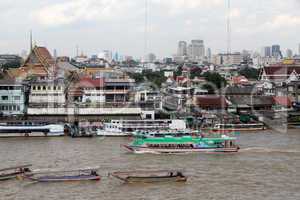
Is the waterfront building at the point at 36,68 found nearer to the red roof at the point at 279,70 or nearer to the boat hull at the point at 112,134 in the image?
the boat hull at the point at 112,134

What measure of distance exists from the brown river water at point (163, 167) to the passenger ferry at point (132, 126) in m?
0.65

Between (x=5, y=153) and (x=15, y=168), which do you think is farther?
(x=5, y=153)

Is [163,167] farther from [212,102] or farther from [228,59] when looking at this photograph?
[228,59]

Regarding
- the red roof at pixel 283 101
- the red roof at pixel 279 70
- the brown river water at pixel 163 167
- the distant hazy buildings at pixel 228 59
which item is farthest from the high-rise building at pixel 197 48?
the brown river water at pixel 163 167

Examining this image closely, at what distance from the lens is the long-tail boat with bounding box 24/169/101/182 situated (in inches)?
423

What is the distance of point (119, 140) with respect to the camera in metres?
16.3

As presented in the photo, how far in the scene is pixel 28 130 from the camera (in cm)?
1708

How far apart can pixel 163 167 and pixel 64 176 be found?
2.07 meters

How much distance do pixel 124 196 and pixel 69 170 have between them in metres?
1.49

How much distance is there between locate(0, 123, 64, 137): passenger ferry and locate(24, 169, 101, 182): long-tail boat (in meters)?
6.20

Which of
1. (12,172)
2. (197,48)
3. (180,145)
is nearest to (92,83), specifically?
(180,145)

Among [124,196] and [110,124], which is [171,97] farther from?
[124,196]

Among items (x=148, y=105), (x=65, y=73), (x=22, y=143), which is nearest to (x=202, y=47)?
(x=65, y=73)

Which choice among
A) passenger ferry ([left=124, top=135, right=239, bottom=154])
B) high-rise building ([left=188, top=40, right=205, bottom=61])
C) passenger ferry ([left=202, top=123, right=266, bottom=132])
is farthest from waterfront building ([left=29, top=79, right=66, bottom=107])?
high-rise building ([left=188, top=40, right=205, bottom=61])
